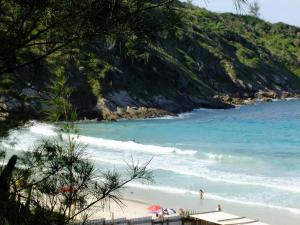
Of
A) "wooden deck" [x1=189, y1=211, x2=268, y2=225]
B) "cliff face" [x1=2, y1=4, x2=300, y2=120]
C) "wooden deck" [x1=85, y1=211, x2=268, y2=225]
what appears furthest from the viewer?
"cliff face" [x1=2, y1=4, x2=300, y2=120]

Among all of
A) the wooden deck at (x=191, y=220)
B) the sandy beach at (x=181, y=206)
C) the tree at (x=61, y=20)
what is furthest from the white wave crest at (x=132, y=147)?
the tree at (x=61, y=20)

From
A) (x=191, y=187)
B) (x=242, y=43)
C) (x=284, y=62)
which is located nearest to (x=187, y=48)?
(x=242, y=43)

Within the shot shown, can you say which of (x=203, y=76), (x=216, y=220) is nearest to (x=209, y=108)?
(x=203, y=76)

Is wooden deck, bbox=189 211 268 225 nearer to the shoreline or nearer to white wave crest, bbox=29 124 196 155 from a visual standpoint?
white wave crest, bbox=29 124 196 155

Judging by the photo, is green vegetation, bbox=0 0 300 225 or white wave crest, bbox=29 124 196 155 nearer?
green vegetation, bbox=0 0 300 225

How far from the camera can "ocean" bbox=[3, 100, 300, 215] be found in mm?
30172

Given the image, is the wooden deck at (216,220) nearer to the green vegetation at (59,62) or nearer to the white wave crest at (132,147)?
the green vegetation at (59,62)

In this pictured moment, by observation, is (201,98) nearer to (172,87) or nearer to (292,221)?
(172,87)

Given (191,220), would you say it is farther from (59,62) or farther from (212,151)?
(212,151)

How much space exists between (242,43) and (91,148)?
9868cm

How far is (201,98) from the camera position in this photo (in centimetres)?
9700

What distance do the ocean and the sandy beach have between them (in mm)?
884

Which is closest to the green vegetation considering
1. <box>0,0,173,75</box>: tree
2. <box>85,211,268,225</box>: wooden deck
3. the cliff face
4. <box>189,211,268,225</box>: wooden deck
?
<box>0,0,173,75</box>: tree

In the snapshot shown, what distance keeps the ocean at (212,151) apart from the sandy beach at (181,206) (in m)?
0.88
